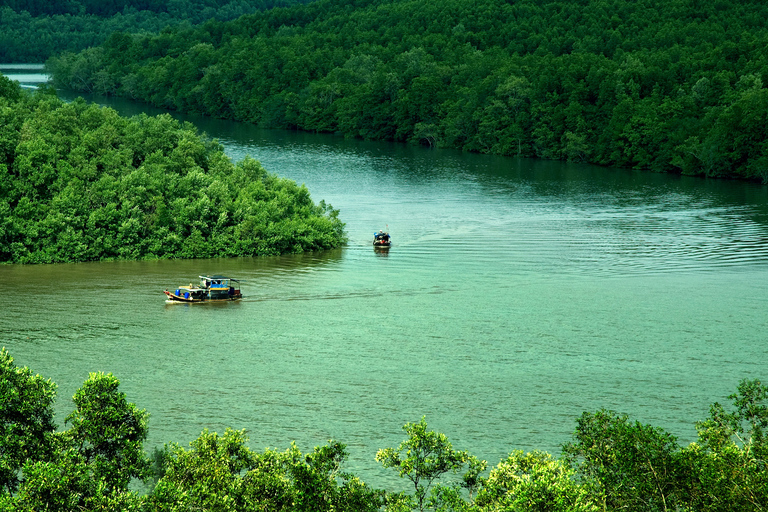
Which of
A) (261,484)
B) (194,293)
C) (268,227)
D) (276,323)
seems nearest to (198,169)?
(268,227)

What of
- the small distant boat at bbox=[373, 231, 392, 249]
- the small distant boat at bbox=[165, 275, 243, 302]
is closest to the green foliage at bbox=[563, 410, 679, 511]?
the small distant boat at bbox=[165, 275, 243, 302]

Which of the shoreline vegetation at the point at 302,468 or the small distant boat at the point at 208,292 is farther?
the small distant boat at the point at 208,292

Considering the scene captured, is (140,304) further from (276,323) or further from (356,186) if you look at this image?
(356,186)

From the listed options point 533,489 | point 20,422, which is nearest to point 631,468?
point 533,489

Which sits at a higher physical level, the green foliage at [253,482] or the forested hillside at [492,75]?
the forested hillside at [492,75]

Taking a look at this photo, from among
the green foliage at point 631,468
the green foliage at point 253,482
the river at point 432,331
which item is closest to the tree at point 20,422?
the green foliage at point 253,482

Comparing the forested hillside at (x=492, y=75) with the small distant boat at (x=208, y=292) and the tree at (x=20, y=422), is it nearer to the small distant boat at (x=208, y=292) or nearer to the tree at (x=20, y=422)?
the small distant boat at (x=208, y=292)

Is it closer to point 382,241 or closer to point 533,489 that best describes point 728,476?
point 533,489
